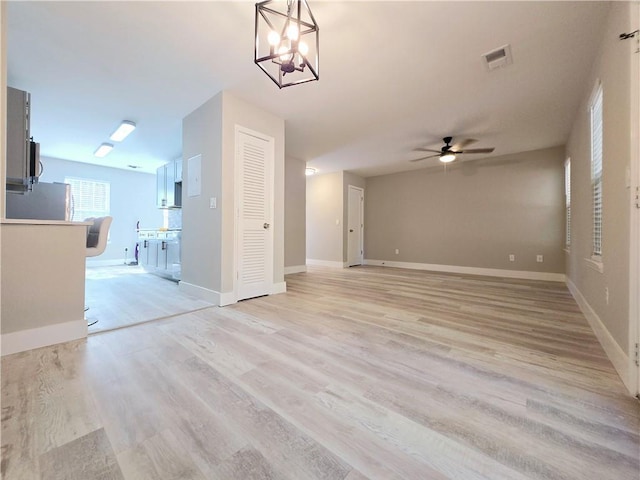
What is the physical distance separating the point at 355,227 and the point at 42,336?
6.03 meters

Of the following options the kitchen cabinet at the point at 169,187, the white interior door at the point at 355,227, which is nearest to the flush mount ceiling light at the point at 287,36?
the kitchen cabinet at the point at 169,187

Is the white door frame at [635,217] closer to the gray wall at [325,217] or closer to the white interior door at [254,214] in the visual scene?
the white interior door at [254,214]

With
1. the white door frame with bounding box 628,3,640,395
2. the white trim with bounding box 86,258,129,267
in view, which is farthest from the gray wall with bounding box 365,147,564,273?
the white trim with bounding box 86,258,129,267

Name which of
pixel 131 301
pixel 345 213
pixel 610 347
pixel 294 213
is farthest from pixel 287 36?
pixel 345 213

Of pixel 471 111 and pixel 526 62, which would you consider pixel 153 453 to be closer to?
pixel 526 62

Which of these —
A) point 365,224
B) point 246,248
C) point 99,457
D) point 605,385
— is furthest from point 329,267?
point 99,457

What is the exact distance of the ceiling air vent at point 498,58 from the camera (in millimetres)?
2229

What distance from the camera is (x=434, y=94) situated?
296cm

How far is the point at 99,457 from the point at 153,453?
190mm

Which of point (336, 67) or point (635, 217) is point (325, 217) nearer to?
point (336, 67)

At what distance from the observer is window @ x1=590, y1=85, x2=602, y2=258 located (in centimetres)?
218

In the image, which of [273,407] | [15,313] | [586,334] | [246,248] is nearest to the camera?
[273,407]

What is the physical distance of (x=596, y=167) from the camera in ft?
7.59

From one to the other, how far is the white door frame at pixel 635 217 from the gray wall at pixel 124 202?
878 centimetres
